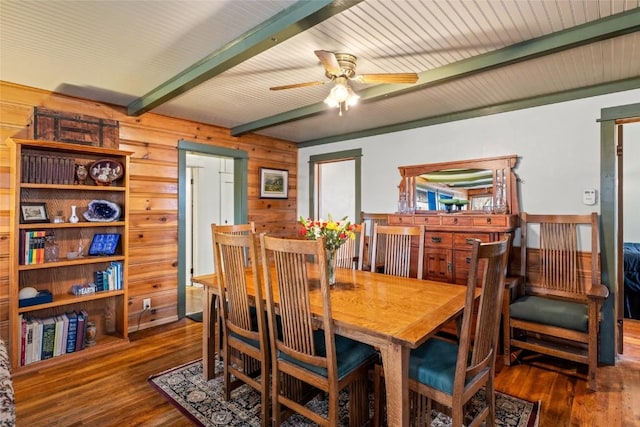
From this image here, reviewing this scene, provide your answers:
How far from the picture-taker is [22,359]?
2645 mm

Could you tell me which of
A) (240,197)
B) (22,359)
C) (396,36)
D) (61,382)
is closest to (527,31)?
(396,36)

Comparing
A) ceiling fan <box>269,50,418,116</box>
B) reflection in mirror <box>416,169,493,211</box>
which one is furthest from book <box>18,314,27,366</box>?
reflection in mirror <box>416,169,493,211</box>

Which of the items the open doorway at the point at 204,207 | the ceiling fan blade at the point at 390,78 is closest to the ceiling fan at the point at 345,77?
the ceiling fan blade at the point at 390,78

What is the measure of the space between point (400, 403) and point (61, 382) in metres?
2.52

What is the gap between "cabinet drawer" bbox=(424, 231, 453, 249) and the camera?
3.27 metres

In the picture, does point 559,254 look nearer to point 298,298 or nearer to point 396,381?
point 396,381

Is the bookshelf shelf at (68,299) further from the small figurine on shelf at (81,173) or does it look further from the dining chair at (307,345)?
the dining chair at (307,345)

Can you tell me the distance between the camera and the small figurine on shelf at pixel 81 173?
3.03 meters

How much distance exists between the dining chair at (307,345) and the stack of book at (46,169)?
2.29 m

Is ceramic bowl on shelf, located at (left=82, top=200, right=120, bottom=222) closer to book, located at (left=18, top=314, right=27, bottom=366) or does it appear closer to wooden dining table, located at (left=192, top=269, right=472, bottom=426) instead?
book, located at (left=18, top=314, right=27, bottom=366)

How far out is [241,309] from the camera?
207cm

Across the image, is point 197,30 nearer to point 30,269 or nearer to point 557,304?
point 30,269

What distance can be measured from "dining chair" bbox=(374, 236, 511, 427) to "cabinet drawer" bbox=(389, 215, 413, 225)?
1.90 meters

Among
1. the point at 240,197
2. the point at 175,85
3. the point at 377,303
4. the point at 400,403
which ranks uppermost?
the point at 175,85
